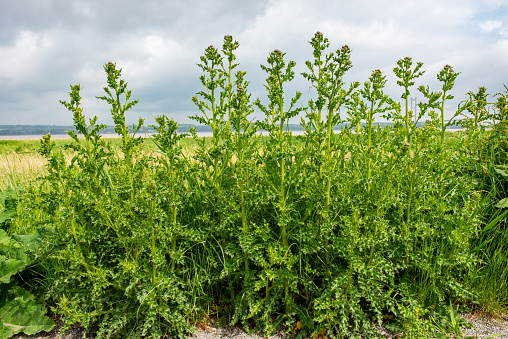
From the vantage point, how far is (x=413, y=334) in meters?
2.74

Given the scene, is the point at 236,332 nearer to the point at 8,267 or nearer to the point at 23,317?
the point at 23,317

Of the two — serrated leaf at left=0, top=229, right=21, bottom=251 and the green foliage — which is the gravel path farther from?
serrated leaf at left=0, top=229, right=21, bottom=251

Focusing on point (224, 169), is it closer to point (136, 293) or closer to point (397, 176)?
point (136, 293)

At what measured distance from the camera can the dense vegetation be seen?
106 inches

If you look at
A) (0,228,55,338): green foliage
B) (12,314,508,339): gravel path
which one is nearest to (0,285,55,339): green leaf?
(0,228,55,338): green foliage

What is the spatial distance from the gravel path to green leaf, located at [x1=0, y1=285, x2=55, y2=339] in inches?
4.6

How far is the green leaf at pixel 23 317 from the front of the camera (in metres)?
2.91

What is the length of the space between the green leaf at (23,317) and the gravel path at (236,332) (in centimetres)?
12

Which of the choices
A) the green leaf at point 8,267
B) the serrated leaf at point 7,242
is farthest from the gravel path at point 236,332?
the serrated leaf at point 7,242

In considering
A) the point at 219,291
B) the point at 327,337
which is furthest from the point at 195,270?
the point at 327,337

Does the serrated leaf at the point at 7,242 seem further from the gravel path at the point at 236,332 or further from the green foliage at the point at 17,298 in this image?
the gravel path at the point at 236,332

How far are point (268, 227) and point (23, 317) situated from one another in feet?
7.49

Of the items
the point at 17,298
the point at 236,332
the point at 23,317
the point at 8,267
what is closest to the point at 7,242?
the point at 8,267

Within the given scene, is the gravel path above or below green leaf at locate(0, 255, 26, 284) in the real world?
below
